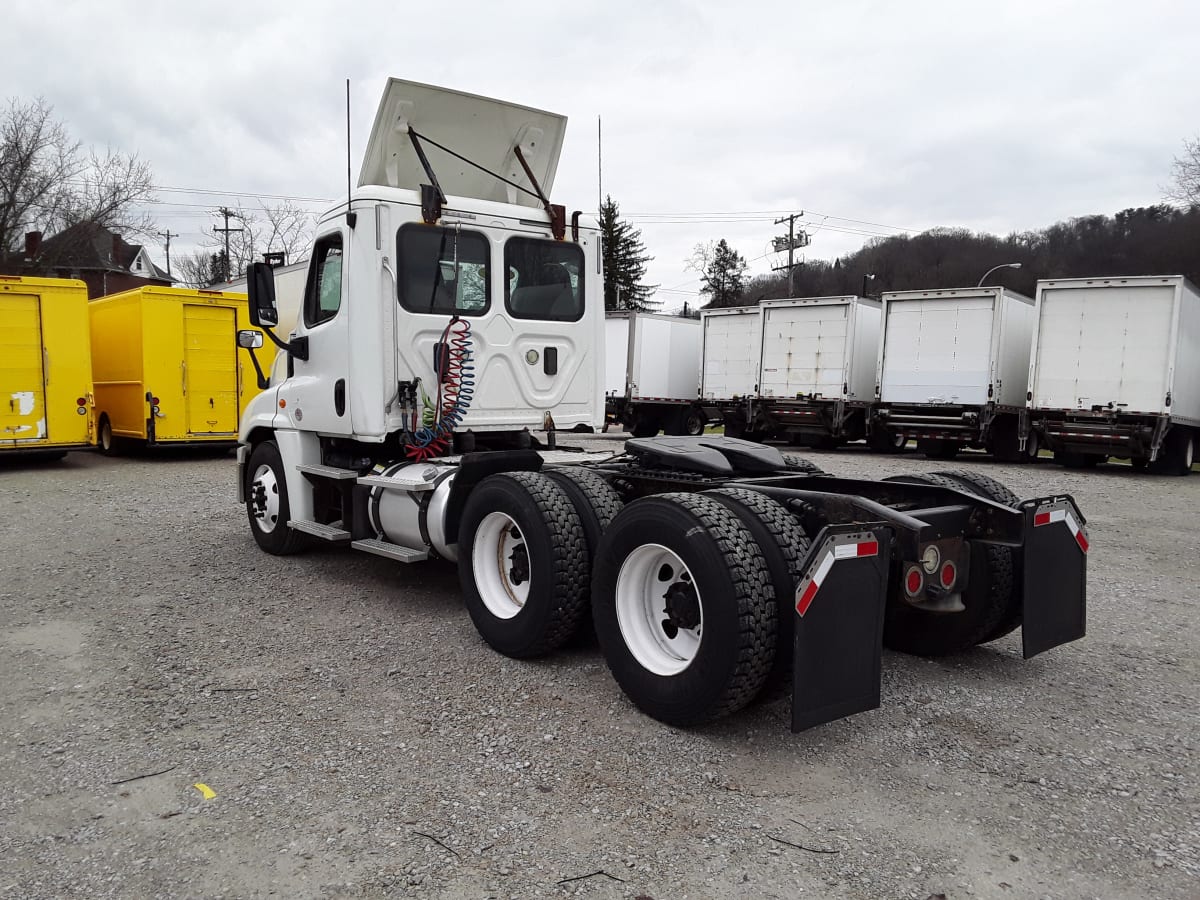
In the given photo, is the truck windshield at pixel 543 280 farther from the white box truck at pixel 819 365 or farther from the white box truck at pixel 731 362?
the white box truck at pixel 731 362

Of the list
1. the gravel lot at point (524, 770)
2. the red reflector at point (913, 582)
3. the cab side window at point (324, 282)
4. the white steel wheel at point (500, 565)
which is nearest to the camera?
the gravel lot at point (524, 770)

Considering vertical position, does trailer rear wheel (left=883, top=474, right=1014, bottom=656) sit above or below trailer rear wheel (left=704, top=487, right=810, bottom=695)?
below

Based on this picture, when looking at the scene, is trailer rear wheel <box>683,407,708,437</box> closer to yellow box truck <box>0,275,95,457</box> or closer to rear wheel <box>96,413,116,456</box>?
rear wheel <box>96,413,116,456</box>

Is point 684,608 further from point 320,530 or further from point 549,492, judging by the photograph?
point 320,530

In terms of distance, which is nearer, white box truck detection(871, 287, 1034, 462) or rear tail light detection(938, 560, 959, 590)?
rear tail light detection(938, 560, 959, 590)

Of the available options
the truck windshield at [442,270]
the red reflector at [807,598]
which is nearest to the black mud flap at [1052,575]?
the red reflector at [807,598]

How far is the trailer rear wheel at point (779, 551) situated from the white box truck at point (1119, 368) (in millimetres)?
14287

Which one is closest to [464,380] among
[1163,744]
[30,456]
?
[1163,744]

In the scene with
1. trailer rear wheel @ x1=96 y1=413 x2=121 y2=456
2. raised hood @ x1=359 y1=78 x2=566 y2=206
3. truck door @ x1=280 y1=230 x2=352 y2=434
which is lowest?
trailer rear wheel @ x1=96 y1=413 x2=121 y2=456

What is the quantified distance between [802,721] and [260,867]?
1930 mm

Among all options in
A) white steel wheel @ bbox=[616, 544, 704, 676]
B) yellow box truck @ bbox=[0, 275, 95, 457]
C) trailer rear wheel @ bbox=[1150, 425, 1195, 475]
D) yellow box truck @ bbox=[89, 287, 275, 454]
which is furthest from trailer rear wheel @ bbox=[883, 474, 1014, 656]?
trailer rear wheel @ bbox=[1150, 425, 1195, 475]

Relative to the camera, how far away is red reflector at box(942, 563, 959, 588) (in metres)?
3.97

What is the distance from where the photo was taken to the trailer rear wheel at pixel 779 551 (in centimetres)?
346

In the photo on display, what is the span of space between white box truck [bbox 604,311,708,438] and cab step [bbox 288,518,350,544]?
16.5 meters
